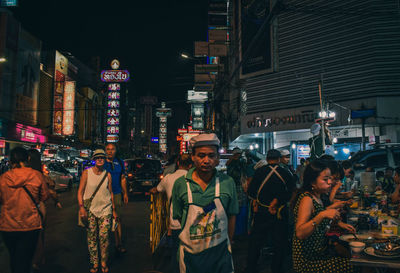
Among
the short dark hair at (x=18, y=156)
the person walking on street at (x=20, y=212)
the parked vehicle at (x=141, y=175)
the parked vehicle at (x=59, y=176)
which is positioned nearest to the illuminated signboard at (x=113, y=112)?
the parked vehicle at (x=59, y=176)

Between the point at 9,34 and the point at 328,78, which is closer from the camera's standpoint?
the point at 328,78

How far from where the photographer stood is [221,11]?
103 ft

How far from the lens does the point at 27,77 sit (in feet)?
106

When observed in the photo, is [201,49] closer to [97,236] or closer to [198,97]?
[97,236]

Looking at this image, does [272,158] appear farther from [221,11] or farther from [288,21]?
[221,11]

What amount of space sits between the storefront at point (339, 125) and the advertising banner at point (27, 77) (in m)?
21.7

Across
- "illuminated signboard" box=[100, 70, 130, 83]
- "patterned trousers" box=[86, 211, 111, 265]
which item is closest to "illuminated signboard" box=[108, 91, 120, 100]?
"illuminated signboard" box=[100, 70, 130, 83]

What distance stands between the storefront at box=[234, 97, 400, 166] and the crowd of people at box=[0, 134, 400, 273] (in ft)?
47.4

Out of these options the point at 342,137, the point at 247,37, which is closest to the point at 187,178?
the point at 247,37

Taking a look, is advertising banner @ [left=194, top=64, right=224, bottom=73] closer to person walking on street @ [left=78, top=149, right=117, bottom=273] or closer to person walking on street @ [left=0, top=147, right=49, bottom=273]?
person walking on street @ [left=78, top=149, right=117, bottom=273]

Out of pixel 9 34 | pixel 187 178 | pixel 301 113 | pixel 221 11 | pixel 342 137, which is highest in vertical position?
pixel 221 11

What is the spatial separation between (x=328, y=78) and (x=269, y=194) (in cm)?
2285

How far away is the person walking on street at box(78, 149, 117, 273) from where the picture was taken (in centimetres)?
551

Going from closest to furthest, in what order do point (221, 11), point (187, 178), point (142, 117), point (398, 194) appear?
point (187, 178)
point (398, 194)
point (221, 11)
point (142, 117)
